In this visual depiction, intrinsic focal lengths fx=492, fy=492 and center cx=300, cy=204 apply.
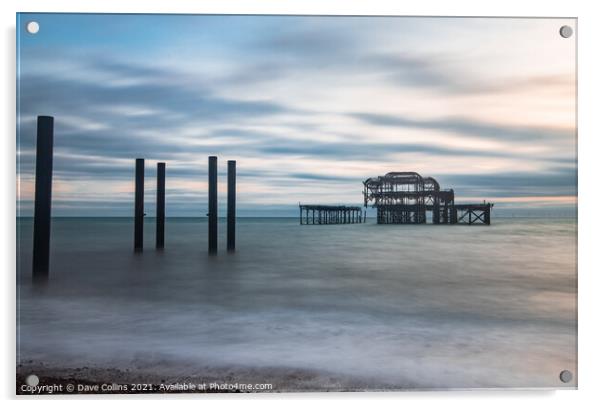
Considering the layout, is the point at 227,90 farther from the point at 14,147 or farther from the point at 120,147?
the point at 14,147

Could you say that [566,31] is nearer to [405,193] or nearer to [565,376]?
[405,193]

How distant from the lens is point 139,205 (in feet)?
16.8

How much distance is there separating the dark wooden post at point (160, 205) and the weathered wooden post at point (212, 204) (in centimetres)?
43

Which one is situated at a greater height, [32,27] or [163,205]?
[32,27]

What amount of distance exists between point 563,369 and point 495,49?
2.27 m

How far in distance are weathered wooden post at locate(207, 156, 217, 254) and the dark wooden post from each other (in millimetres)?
435

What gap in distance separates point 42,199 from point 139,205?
4.91 feet

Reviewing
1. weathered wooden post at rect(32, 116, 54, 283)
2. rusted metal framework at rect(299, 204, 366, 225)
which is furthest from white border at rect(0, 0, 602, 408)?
rusted metal framework at rect(299, 204, 366, 225)

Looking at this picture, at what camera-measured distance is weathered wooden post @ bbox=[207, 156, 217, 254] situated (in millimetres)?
4487

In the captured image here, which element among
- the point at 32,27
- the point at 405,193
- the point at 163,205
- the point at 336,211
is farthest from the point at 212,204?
the point at 336,211

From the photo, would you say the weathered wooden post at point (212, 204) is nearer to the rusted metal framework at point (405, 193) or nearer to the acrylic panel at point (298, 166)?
the acrylic panel at point (298, 166)

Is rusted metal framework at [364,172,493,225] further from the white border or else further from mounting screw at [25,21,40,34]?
mounting screw at [25,21,40,34]

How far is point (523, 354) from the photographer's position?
3.36 metres

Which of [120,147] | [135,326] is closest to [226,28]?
[120,147]
